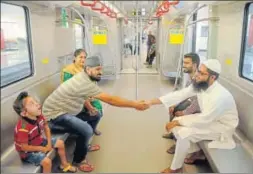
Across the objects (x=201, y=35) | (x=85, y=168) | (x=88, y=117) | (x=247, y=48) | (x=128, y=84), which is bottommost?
(x=85, y=168)

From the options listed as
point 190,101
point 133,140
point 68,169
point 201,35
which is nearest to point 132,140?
point 133,140

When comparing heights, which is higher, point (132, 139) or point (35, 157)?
point (35, 157)

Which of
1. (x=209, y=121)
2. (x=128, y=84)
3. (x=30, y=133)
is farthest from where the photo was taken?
(x=128, y=84)

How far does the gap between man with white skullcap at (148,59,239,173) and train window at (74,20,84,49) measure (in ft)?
7.43

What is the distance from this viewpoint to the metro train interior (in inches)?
78.8

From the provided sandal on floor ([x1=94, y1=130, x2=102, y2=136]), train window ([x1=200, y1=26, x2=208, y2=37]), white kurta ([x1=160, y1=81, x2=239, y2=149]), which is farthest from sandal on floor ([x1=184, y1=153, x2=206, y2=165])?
train window ([x1=200, y1=26, x2=208, y2=37])

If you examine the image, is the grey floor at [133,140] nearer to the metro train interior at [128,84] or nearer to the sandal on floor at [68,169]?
the metro train interior at [128,84]

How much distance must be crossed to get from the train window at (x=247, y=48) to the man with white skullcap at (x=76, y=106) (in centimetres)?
112

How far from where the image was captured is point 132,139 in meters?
3.30

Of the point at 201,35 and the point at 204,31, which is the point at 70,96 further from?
the point at 201,35

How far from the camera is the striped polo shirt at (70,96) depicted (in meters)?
2.49

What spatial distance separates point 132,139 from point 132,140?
0.03 metres

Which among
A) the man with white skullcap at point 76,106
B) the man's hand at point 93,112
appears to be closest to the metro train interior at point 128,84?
the man with white skullcap at point 76,106

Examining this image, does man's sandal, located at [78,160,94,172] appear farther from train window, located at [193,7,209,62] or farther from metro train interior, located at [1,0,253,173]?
train window, located at [193,7,209,62]
